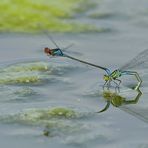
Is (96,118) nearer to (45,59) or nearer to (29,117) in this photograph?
(29,117)

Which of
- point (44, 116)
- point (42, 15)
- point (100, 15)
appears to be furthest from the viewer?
point (100, 15)

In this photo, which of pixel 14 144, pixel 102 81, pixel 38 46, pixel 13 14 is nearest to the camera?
pixel 14 144

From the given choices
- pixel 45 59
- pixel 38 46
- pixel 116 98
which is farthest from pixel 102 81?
pixel 38 46

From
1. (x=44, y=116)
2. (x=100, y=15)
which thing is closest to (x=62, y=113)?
(x=44, y=116)

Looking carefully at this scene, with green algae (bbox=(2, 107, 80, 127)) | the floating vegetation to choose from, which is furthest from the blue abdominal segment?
green algae (bbox=(2, 107, 80, 127))

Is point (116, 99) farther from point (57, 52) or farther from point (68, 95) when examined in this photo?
point (57, 52)

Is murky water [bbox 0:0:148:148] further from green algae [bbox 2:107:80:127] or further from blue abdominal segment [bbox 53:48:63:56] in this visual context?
blue abdominal segment [bbox 53:48:63:56]

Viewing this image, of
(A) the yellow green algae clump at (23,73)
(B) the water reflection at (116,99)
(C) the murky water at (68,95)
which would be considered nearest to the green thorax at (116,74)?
(C) the murky water at (68,95)
